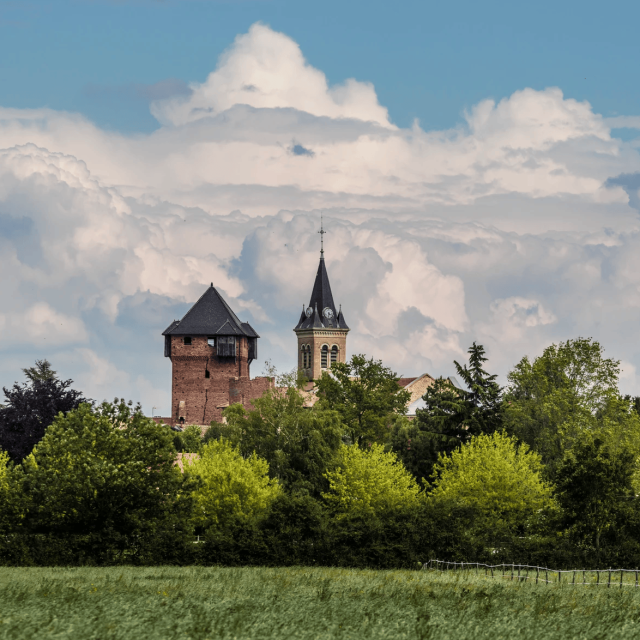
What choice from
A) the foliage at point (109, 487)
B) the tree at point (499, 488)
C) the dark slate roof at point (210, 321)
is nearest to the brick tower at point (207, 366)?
the dark slate roof at point (210, 321)

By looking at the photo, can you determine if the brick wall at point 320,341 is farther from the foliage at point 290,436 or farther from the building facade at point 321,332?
the foliage at point 290,436

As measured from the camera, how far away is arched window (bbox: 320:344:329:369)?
156950 millimetres

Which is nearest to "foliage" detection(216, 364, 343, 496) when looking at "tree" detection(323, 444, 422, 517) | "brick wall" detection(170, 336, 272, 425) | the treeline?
the treeline

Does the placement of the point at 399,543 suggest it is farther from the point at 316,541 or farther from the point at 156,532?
the point at 156,532

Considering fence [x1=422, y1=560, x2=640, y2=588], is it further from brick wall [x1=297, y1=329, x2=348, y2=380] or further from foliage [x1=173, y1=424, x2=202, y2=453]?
brick wall [x1=297, y1=329, x2=348, y2=380]

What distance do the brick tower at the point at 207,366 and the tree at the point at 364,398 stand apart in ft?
140

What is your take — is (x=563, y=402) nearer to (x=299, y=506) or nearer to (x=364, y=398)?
(x=364, y=398)

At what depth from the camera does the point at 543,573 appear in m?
39.0

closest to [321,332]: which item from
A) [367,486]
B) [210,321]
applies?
[210,321]

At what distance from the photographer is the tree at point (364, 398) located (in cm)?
7044

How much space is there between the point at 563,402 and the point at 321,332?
3732 inches

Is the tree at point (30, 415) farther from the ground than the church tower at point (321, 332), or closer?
closer

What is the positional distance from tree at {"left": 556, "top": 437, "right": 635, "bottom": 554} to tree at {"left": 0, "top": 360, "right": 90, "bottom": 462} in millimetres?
36188

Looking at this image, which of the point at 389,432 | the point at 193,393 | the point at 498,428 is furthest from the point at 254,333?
the point at 498,428
